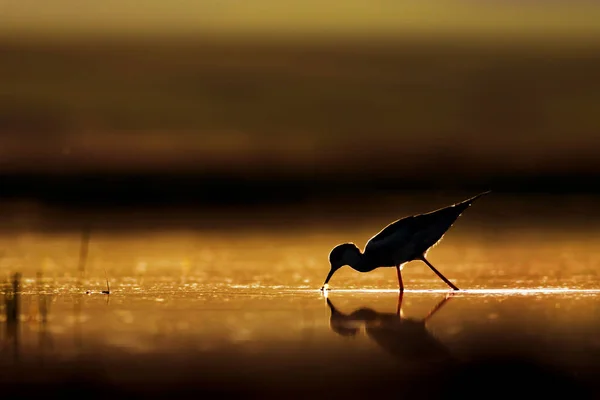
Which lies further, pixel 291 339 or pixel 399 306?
pixel 399 306

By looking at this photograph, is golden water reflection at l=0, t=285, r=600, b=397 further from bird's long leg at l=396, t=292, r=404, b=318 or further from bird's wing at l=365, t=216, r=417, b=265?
bird's wing at l=365, t=216, r=417, b=265

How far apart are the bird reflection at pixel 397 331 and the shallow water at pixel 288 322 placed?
2 centimetres

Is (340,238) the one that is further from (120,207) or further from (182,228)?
(120,207)

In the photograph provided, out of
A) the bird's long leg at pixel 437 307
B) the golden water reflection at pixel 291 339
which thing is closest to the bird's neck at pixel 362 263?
the golden water reflection at pixel 291 339

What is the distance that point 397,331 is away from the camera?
11203 mm

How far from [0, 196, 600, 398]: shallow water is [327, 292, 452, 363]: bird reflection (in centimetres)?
2

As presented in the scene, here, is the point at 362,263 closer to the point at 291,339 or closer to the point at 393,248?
the point at 393,248

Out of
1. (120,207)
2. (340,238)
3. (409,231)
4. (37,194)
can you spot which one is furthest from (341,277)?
(37,194)

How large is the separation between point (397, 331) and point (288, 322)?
91 centimetres

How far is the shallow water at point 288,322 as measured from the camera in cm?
898

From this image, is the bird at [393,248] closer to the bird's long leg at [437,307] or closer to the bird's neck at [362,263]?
the bird's neck at [362,263]

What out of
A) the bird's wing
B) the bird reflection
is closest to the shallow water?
the bird reflection

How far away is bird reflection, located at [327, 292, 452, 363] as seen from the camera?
9977 mm

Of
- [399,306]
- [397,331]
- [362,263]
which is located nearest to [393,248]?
[362,263]
